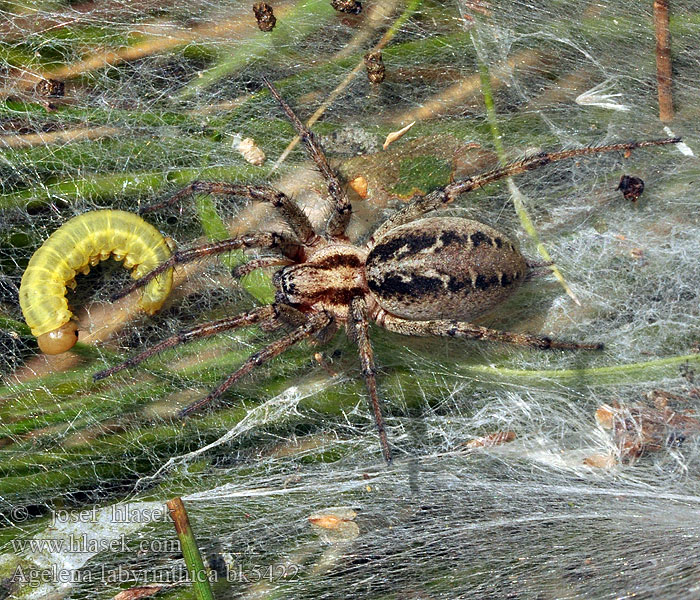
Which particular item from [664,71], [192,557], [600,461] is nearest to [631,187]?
[664,71]

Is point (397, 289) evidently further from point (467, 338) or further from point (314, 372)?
point (314, 372)

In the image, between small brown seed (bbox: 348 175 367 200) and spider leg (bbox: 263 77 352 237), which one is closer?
spider leg (bbox: 263 77 352 237)

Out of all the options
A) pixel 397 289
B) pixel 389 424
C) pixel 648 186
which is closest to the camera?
pixel 397 289

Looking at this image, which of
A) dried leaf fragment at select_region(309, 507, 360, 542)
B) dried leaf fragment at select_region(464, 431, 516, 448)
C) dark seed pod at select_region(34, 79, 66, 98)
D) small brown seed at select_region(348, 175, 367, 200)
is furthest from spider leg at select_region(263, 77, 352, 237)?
dried leaf fragment at select_region(309, 507, 360, 542)

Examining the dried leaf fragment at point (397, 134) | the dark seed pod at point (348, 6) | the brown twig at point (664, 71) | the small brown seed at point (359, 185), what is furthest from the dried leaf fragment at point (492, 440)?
the dark seed pod at point (348, 6)

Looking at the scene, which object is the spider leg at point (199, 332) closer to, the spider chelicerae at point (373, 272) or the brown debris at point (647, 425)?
the spider chelicerae at point (373, 272)

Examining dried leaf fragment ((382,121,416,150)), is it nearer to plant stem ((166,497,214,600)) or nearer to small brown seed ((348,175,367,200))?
small brown seed ((348,175,367,200))

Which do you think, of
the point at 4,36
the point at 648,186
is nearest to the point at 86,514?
the point at 4,36
